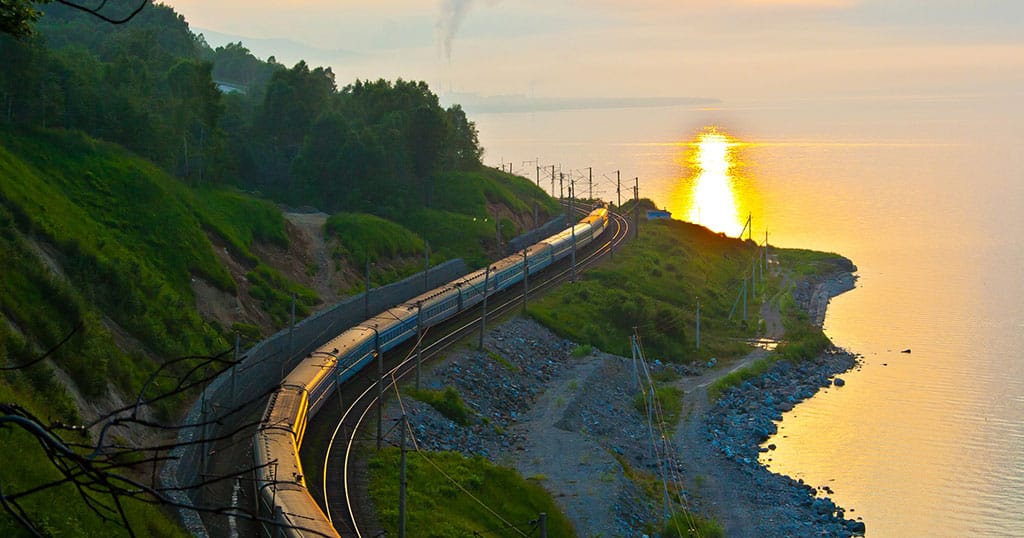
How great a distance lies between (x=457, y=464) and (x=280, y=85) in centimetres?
7006

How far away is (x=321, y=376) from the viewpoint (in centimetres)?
4362

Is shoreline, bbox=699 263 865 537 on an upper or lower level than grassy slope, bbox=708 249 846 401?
lower

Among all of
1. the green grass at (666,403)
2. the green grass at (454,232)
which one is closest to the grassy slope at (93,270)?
the green grass at (454,232)

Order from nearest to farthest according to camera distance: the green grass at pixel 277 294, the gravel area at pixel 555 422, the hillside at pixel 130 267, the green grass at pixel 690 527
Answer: the hillside at pixel 130 267, the green grass at pixel 690 527, the gravel area at pixel 555 422, the green grass at pixel 277 294

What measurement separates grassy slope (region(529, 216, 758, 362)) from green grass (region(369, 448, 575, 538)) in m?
28.5

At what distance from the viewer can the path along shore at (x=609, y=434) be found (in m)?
44.5

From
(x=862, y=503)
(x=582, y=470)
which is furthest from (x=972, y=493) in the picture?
(x=582, y=470)

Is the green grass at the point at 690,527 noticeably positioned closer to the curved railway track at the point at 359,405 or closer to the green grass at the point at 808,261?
the curved railway track at the point at 359,405

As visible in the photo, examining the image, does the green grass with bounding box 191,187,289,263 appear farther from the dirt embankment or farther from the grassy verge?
the grassy verge

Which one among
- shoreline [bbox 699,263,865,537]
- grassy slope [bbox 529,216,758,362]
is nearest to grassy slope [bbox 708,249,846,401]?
shoreline [bbox 699,263,865,537]

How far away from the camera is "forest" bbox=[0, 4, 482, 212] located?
232 ft

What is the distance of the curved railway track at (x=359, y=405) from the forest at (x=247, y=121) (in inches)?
884

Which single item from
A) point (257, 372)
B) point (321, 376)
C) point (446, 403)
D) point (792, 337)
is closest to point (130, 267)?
point (257, 372)

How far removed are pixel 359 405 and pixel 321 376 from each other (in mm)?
2686
